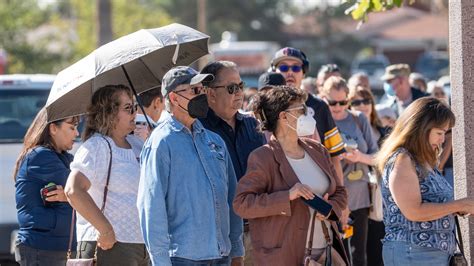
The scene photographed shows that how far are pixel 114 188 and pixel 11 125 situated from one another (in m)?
4.49

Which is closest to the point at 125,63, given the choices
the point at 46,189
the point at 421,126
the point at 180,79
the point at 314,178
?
the point at 46,189

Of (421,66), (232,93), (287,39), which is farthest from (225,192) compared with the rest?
(287,39)

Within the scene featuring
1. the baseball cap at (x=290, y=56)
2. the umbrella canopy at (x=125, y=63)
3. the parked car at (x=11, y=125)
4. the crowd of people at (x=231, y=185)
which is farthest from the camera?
the parked car at (x=11, y=125)

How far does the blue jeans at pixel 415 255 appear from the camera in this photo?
5.96m

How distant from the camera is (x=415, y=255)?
5984 mm

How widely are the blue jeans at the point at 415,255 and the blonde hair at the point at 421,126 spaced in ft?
1.58

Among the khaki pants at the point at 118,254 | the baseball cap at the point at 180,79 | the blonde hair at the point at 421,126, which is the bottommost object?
the khaki pants at the point at 118,254

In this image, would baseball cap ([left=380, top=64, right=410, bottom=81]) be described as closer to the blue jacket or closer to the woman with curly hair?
the blue jacket

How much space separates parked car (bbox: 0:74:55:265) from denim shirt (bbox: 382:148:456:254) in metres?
5.05

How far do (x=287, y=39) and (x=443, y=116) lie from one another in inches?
2143

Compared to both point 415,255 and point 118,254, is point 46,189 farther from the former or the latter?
point 415,255

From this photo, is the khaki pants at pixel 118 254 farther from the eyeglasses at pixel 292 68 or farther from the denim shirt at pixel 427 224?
the eyeglasses at pixel 292 68

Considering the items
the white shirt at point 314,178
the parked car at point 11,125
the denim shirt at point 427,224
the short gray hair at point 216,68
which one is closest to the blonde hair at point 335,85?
the short gray hair at point 216,68

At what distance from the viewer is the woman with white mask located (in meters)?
5.98
